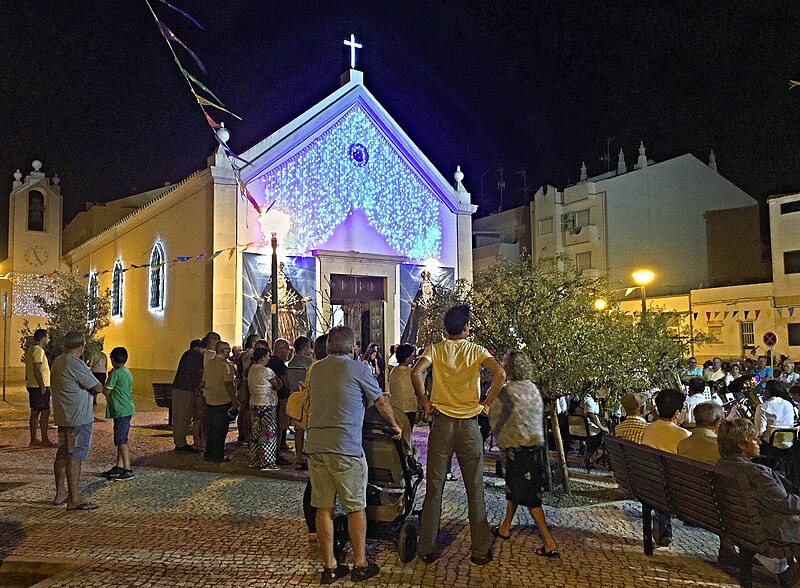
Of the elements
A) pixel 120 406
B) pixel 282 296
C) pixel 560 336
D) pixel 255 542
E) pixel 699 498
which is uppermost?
pixel 282 296

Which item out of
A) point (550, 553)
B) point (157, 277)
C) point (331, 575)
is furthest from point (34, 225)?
point (550, 553)

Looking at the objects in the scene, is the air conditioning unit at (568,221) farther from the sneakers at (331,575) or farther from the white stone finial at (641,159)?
the sneakers at (331,575)

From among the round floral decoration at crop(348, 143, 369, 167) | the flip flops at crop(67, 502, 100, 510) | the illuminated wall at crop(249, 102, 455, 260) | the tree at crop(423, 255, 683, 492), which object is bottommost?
the flip flops at crop(67, 502, 100, 510)

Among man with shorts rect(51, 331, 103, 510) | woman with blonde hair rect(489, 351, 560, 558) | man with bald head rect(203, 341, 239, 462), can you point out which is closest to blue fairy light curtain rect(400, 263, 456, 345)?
man with bald head rect(203, 341, 239, 462)

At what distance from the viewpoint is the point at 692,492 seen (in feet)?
17.0

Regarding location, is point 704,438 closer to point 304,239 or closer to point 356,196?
point 304,239

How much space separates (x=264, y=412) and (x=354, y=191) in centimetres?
1072

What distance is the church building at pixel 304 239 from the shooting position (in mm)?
17016

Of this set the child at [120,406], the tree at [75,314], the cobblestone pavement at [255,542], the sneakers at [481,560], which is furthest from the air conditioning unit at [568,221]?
the sneakers at [481,560]

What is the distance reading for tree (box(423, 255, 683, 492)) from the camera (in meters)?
7.59

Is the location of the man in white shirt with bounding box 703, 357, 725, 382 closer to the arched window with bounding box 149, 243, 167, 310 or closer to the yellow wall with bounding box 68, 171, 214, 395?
the yellow wall with bounding box 68, 171, 214, 395

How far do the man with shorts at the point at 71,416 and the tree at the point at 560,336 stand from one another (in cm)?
468

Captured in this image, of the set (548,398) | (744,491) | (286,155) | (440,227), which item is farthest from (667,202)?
(744,491)

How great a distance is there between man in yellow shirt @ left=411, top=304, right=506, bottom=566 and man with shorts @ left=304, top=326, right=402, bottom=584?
1.74 ft
